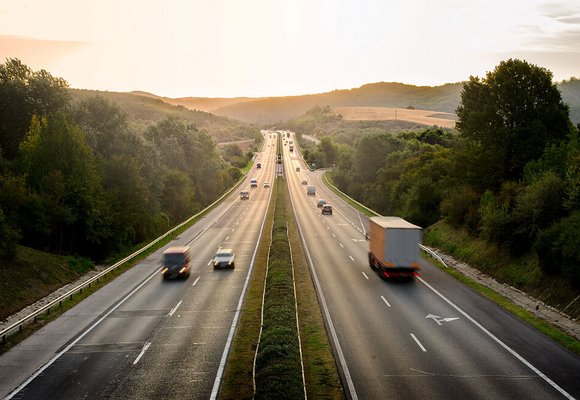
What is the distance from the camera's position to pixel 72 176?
147 feet

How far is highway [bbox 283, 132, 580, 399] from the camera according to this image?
1841 cm

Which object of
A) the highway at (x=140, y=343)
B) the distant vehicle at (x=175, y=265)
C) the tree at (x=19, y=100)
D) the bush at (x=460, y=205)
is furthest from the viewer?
the tree at (x=19, y=100)

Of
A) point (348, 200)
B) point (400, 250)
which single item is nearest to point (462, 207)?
point (400, 250)

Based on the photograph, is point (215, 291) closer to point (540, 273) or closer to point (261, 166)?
point (540, 273)

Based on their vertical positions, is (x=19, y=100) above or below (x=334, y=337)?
above

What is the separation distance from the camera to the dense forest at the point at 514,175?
31.4 meters

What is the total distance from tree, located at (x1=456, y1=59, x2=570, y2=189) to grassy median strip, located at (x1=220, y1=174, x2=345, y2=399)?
2202cm

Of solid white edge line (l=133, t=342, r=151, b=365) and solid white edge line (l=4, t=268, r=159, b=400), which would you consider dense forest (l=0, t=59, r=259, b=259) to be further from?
solid white edge line (l=133, t=342, r=151, b=365)

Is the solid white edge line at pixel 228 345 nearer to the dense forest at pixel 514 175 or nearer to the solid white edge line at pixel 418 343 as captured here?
the solid white edge line at pixel 418 343

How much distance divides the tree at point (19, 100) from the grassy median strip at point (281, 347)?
3924 centimetres

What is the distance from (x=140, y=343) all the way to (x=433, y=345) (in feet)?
44.5

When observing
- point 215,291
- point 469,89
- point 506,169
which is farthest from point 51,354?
point 469,89

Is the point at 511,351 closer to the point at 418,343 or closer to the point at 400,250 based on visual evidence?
the point at 418,343

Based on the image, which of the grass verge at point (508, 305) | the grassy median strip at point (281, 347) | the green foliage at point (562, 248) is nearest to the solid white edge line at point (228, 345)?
the grassy median strip at point (281, 347)
